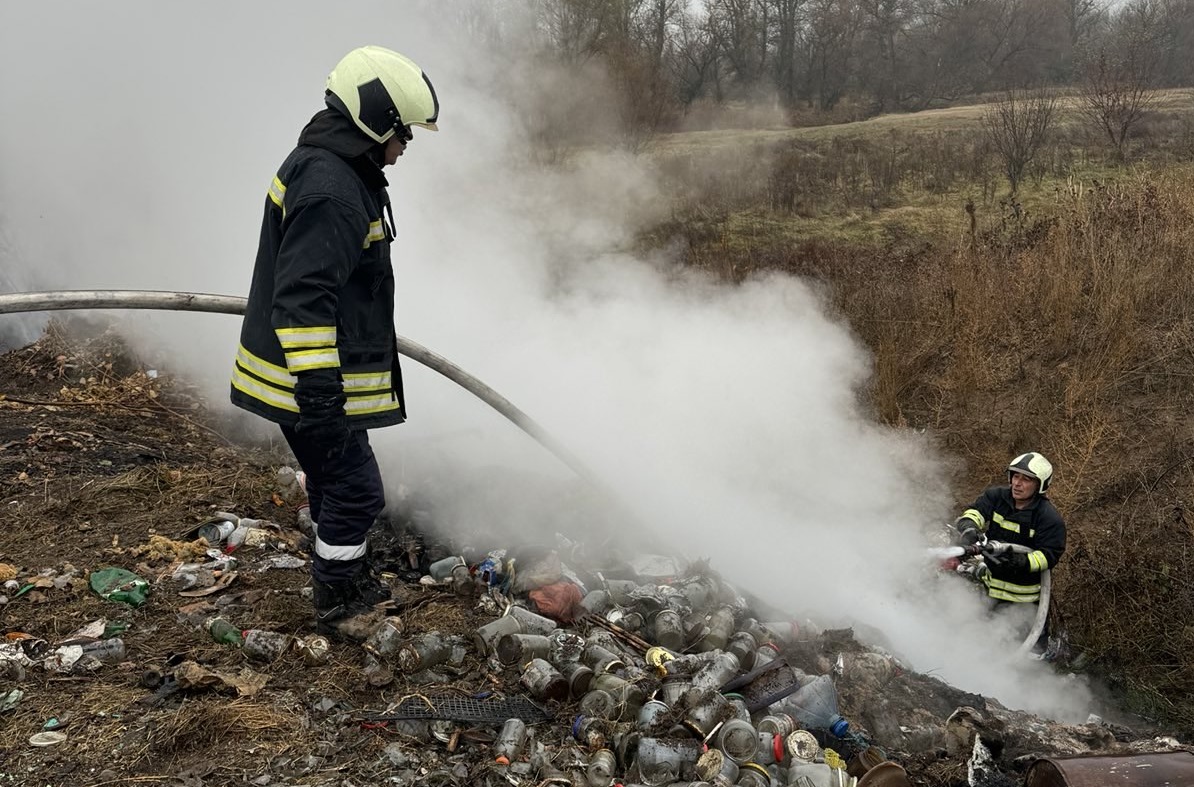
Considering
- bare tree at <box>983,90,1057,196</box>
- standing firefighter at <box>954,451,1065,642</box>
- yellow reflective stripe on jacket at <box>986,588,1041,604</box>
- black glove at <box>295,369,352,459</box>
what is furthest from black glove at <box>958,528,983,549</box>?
bare tree at <box>983,90,1057,196</box>

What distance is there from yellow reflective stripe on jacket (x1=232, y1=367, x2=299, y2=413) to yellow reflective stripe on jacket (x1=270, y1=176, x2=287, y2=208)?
0.65 m

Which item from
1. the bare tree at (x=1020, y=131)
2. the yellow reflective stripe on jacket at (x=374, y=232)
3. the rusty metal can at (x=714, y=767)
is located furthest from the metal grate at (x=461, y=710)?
the bare tree at (x=1020, y=131)

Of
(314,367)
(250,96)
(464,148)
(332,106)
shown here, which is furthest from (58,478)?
(464,148)

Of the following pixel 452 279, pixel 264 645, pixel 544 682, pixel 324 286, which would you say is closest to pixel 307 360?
pixel 324 286

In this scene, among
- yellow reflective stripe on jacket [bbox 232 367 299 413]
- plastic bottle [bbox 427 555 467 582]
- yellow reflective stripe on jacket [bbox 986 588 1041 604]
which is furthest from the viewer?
yellow reflective stripe on jacket [bbox 986 588 1041 604]

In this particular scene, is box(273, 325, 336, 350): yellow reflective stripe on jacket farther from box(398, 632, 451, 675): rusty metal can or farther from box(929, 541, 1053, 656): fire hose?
box(929, 541, 1053, 656): fire hose

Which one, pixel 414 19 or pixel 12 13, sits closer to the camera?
pixel 12 13

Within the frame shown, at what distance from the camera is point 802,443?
639 cm

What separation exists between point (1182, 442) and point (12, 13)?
30.9ft

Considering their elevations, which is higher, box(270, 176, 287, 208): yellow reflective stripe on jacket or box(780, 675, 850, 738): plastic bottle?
box(270, 176, 287, 208): yellow reflective stripe on jacket

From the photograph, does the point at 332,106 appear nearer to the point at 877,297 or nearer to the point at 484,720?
the point at 484,720

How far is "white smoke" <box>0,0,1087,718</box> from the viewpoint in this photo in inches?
220

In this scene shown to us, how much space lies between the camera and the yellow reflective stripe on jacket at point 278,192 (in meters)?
2.88

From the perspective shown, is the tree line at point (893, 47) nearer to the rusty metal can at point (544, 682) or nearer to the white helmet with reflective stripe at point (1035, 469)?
the white helmet with reflective stripe at point (1035, 469)
